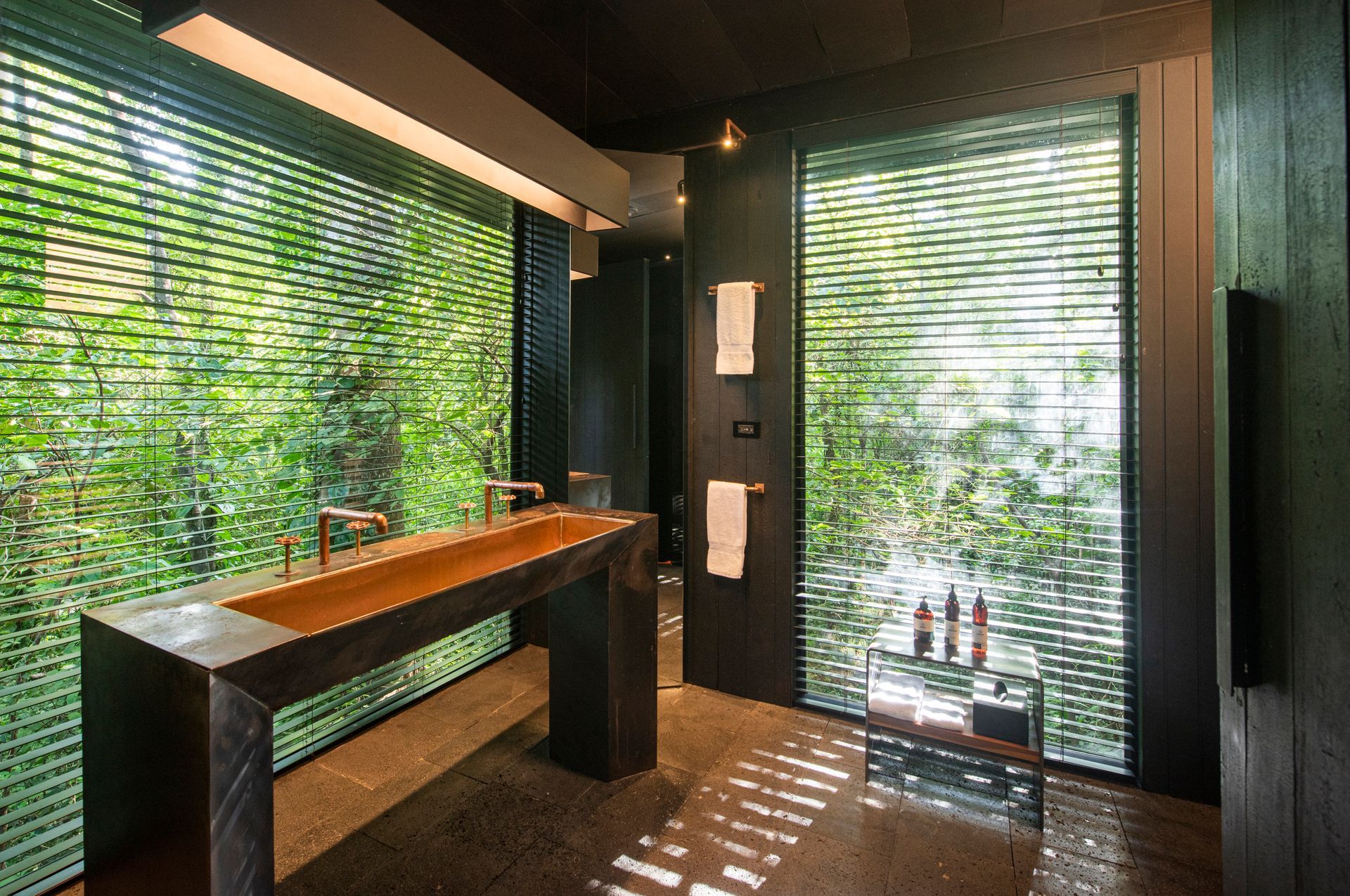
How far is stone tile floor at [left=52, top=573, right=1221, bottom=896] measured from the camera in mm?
1603

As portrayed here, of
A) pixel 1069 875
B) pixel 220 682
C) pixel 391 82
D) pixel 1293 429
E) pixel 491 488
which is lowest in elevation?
pixel 1069 875

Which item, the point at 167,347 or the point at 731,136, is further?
the point at 731,136

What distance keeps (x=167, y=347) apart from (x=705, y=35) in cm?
206

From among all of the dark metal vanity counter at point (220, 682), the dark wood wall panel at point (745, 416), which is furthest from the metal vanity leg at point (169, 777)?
the dark wood wall panel at point (745, 416)

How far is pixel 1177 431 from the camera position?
1.95 metres

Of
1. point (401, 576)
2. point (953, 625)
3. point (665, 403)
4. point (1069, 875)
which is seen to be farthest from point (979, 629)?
point (665, 403)

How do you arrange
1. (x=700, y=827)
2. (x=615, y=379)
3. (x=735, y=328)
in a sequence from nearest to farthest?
(x=700, y=827) → (x=735, y=328) → (x=615, y=379)

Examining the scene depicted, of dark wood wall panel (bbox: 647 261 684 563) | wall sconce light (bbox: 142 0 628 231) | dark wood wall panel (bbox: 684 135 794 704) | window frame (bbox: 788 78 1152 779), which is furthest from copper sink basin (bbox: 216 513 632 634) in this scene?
dark wood wall panel (bbox: 647 261 684 563)

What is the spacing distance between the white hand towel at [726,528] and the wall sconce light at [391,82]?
135cm

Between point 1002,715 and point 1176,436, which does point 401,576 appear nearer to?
point 1002,715

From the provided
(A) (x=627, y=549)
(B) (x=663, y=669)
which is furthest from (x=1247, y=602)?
(B) (x=663, y=669)

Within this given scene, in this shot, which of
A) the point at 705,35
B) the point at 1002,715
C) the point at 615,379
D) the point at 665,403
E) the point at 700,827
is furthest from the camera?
the point at 665,403

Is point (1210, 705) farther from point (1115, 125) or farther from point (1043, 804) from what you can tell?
point (1115, 125)

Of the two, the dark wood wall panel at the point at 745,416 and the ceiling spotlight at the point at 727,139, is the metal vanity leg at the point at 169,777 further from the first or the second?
the ceiling spotlight at the point at 727,139
